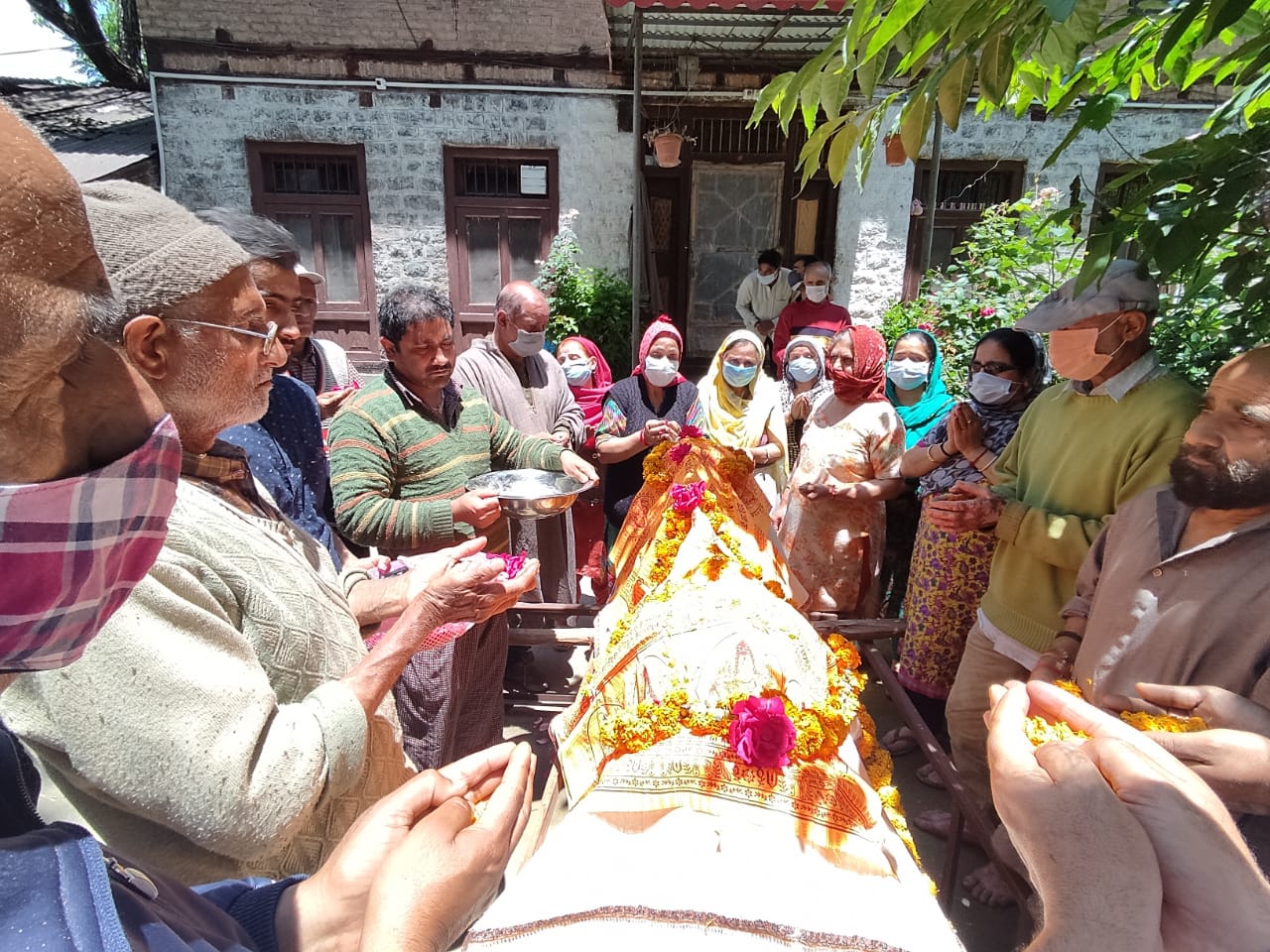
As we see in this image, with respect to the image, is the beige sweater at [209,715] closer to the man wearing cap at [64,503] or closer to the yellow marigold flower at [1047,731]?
the man wearing cap at [64,503]

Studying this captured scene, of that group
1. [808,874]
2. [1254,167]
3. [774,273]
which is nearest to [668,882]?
[808,874]

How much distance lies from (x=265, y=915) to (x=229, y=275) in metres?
1.10

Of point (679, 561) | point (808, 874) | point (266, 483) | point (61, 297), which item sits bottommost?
point (808, 874)

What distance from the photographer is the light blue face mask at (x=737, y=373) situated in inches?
165

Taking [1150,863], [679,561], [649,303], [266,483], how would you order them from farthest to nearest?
[649,303] < [679,561] < [266,483] < [1150,863]

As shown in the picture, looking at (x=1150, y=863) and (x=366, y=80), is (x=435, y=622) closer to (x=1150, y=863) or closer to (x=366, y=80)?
(x=1150, y=863)

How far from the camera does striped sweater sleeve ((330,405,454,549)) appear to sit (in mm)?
2600

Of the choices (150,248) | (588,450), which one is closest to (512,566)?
(150,248)

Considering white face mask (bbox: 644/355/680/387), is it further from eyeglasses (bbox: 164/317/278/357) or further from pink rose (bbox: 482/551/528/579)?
eyeglasses (bbox: 164/317/278/357)

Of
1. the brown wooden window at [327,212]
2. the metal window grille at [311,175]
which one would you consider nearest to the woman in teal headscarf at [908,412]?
the brown wooden window at [327,212]

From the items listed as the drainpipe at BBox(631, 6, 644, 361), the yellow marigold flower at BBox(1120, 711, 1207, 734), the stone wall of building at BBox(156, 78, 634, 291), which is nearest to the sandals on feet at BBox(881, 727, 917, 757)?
the yellow marigold flower at BBox(1120, 711, 1207, 734)

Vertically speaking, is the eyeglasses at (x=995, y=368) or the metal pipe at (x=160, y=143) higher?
the metal pipe at (x=160, y=143)

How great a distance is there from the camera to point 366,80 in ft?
26.0

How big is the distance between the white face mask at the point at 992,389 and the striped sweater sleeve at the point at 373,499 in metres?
2.57
